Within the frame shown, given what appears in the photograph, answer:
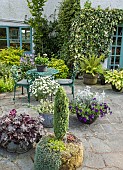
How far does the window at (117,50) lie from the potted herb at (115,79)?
1.69m

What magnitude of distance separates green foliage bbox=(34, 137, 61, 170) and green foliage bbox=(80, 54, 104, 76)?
184 inches

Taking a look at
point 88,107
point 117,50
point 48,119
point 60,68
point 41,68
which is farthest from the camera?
point 117,50

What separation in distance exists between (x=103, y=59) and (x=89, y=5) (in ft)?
6.88

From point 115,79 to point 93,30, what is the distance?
2.12 meters

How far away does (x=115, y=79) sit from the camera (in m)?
6.36

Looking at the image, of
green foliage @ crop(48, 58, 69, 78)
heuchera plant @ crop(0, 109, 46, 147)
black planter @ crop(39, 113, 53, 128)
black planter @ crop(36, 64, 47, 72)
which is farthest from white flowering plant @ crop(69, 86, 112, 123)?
green foliage @ crop(48, 58, 69, 78)

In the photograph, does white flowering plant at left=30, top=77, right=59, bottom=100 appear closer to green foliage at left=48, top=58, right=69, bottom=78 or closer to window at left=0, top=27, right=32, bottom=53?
green foliage at left=48, top=58, right=69, bottom=78

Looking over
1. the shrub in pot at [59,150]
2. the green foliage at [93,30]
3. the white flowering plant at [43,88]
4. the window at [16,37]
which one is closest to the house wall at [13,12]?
the window at [16,37]

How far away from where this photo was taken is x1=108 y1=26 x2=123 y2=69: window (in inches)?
312

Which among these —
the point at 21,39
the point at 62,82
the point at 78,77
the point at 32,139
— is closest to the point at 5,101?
the point at 62,82

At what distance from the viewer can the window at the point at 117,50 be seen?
792 cm

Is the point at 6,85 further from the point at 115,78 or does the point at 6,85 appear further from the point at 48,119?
the point at 115,78

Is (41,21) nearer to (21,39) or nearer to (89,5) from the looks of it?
(21,39)

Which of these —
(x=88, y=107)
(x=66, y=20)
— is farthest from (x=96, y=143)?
(x=66, y=20)
